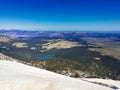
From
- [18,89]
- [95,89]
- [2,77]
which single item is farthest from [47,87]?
[2,77]

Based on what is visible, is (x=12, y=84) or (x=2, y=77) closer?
(x=12, y=84)

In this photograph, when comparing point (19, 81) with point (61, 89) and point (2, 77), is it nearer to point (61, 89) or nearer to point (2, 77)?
point (2, 77)

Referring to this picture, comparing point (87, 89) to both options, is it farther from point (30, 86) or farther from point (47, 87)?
point (30, 86)


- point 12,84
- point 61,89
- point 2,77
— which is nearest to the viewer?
point 61,89

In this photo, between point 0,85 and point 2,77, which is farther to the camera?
point 2,77

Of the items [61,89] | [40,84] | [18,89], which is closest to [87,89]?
[61,89]

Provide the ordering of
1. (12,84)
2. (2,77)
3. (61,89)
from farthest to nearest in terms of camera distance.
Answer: (2,77)
(12,84)
(61,89)

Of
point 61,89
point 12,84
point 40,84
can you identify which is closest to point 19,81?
point 12,84

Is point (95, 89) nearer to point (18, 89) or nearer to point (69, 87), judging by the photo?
point (69, 87)
